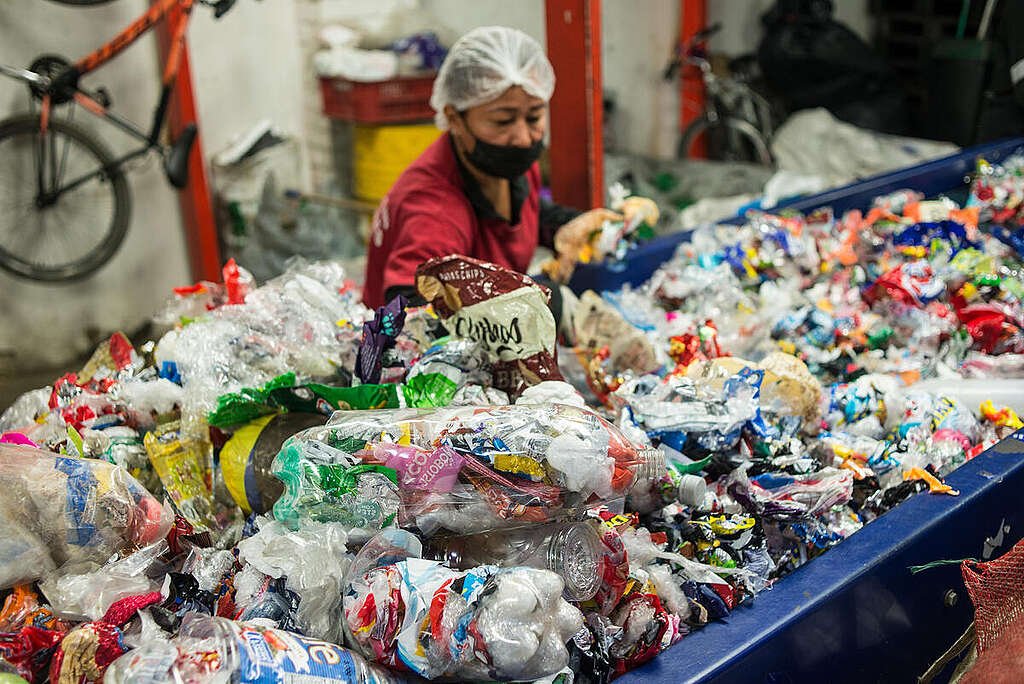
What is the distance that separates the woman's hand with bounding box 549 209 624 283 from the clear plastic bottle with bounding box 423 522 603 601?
1740mm

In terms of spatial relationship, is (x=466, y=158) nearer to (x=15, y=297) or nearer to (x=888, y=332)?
(x=888, y=332)

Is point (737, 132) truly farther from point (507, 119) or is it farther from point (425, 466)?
point (425, 466)

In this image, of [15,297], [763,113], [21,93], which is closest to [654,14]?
[763,113]

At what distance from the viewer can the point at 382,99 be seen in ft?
18.9

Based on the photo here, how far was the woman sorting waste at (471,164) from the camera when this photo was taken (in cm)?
268

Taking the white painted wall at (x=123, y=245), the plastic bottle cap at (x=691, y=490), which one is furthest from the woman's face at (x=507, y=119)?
the white painted wall at (x=123, y=245)

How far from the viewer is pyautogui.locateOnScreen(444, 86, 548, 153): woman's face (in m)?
2.74

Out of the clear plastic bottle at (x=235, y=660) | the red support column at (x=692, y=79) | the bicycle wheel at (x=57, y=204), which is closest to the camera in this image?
the clear plastic bottle at (x=235, y=660)

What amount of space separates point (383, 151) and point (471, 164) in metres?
3.20

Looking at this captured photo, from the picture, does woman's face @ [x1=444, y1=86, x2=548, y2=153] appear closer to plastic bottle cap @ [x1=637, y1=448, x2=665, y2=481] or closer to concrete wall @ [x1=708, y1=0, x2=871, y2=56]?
plastic bottle cap @ [x1=637, y1=448, x2=665, y2=481]

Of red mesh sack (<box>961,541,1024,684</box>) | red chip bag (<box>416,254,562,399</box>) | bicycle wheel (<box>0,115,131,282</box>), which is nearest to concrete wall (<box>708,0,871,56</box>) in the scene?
bicycle wheel (<box>0,115,131,282</box>)

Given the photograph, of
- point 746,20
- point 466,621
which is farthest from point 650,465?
point 746,20

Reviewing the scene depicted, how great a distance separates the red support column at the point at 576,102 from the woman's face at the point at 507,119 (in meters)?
1.59

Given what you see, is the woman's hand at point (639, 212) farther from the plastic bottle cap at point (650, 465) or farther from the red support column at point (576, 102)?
the plastic bottle cap at point (650, 465)
